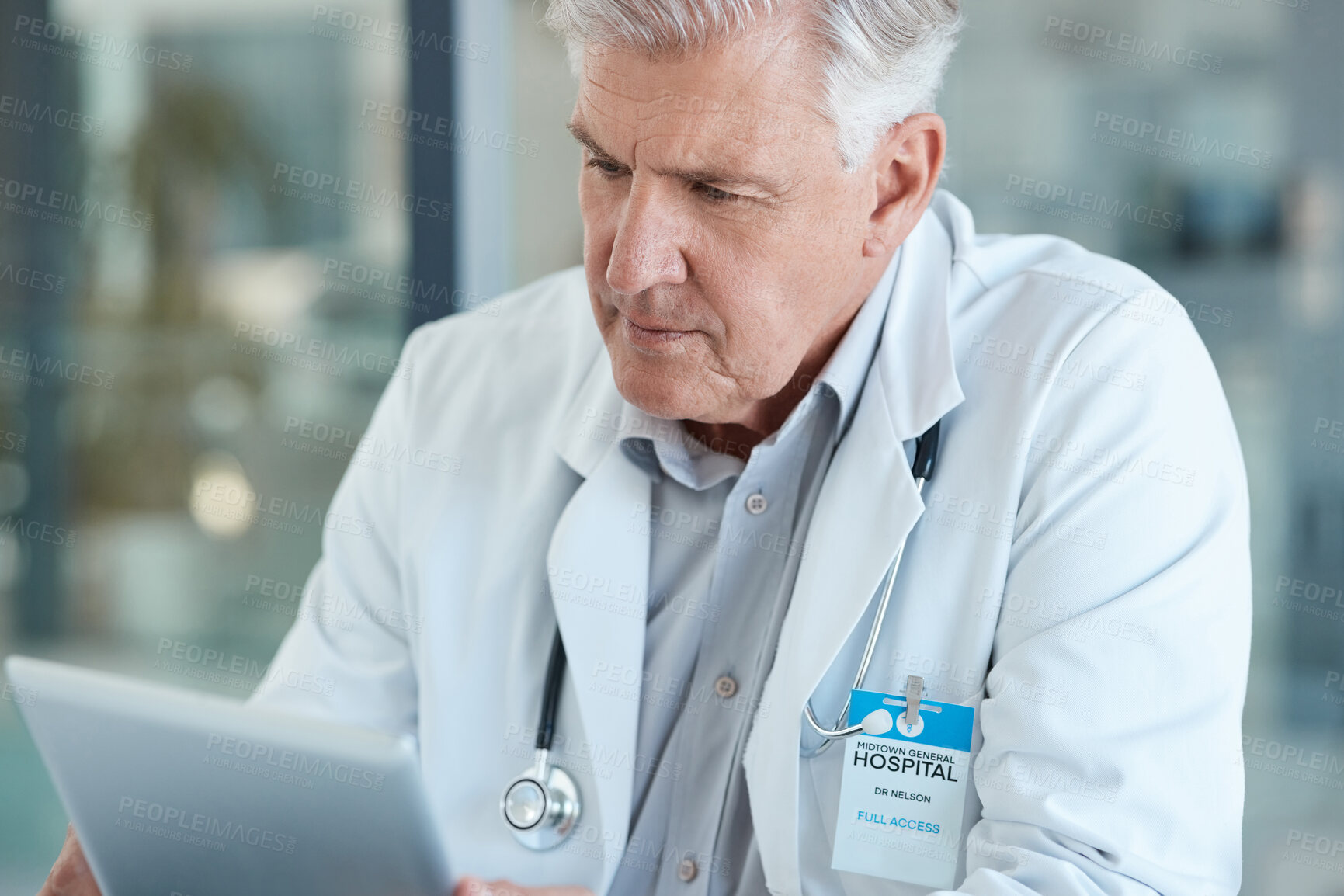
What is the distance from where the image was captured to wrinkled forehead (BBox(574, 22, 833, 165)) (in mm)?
1167

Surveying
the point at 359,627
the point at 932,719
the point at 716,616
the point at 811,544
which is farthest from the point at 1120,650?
the point at 359,627

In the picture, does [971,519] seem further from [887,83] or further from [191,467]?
[191,467]

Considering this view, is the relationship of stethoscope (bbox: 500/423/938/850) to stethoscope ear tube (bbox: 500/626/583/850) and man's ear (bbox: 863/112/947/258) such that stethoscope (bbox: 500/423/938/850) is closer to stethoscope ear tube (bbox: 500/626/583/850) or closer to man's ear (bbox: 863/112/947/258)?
stethoscope ear tube (bbox: 500/626/583/850)

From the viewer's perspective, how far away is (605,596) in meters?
1.40

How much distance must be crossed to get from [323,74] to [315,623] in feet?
5.02

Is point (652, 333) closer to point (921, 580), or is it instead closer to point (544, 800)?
point (921, 580)

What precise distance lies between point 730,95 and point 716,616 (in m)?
0.61

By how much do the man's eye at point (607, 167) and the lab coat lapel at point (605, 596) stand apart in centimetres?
30

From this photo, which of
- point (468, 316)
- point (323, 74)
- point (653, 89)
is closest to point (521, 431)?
point (468, 316)

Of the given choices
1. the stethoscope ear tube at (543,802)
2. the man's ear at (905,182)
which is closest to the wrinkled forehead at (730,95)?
the man's ear at (905,182)

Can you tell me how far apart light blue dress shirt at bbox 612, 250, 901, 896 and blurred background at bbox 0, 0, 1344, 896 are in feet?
2.38

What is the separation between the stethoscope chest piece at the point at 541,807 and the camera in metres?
1.35

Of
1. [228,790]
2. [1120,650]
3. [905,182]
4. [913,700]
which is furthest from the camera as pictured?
[905,182]

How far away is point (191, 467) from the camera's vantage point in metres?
2.79
